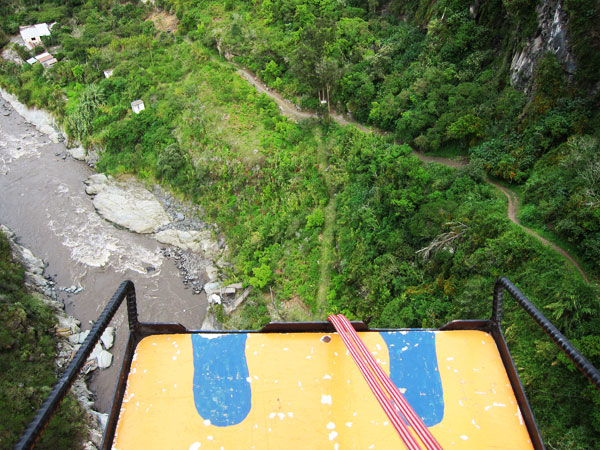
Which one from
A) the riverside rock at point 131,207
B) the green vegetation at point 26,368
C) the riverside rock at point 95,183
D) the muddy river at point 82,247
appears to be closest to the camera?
the green vegetation at point 26,368

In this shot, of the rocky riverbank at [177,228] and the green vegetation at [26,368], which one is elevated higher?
the rocky riverbank at [177,228]

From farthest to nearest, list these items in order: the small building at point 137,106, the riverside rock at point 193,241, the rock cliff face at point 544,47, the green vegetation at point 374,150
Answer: the small building at point 137,106
the riverside rock at point 193,241
the rock cliff face at point 544,47
the green vegetation at point 374,150

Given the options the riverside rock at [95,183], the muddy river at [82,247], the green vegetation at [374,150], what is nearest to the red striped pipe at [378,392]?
the green vegetation at [374,150]

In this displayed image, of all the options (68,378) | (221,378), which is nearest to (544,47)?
(221,378)

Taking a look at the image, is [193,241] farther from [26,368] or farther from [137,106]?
[137,106]

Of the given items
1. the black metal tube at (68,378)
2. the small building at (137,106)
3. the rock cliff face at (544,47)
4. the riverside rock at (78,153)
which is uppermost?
the rock cliff face at (544,47)

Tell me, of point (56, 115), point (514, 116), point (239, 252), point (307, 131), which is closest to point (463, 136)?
point (514, 116)

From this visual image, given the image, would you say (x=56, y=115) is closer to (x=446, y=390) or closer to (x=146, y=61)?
(x=146, y=61)

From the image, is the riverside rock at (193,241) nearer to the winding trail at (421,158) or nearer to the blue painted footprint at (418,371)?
the winding trail at (421,158)
